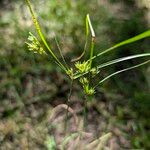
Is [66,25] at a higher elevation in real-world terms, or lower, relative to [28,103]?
higher

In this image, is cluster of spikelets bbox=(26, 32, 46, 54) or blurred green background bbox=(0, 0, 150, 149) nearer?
cluster of spikelets bbox=(26, 32, 46, 54)

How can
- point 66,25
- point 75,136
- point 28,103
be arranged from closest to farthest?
point 75,136 → point 28,103 → point 66,25

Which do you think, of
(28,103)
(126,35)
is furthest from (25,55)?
(126,35)

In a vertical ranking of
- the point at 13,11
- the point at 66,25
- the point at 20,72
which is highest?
the point at 13,11

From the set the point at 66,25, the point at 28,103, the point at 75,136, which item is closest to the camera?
the point at 75,136

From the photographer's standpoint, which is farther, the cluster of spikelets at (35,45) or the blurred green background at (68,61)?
the blurred green background at (68,61)

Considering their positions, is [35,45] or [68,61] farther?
[68,61]

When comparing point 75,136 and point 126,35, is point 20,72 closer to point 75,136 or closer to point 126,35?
point 75,136

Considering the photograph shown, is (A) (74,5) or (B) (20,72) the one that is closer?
(B) (20,72)
